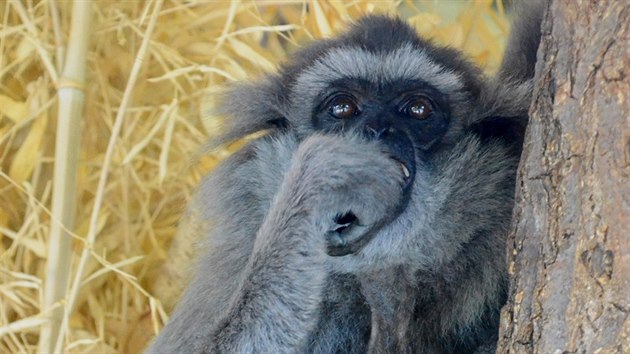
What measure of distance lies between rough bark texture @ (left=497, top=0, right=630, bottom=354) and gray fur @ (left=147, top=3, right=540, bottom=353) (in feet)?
1.95

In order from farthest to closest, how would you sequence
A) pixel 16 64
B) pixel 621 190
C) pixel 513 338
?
pixel 16 64
pixel 513 338
pixel 621 190

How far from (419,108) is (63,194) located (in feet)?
6.13

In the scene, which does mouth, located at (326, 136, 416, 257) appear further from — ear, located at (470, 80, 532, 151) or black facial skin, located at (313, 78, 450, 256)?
ear, located at (470, 80, 532, 151)

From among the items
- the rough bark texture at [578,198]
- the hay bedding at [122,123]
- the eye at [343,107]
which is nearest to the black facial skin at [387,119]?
the eye at [343,107]

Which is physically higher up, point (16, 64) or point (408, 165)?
point (16, 64)

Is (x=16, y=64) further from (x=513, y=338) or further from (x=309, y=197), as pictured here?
(x=513, y=338)

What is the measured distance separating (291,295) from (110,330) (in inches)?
76.2

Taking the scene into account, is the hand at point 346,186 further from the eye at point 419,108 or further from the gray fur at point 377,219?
the eye at point 419,108

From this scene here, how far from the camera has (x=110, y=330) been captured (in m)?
4.55

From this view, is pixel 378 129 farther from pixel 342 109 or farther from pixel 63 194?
pixel 63 194

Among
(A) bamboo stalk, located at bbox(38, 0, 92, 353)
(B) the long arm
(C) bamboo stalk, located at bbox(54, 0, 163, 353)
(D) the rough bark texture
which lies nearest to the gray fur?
(B) the long arm

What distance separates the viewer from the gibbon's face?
279 cm

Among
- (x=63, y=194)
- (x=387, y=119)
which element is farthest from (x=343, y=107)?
(x=63, y=194)

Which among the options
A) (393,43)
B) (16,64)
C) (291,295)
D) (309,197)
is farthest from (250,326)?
Answer: (16,64)
